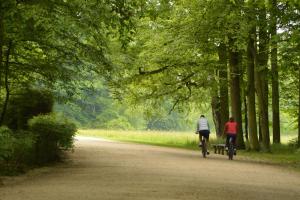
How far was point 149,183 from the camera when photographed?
12594mm

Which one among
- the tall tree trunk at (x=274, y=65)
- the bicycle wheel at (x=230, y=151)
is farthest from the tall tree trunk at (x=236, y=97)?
the bicycle wheel at (x=230, y=151)

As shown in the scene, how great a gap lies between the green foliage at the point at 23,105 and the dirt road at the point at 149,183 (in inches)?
139

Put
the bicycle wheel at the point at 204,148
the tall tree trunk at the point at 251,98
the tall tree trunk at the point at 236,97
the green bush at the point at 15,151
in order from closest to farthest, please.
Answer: the green bush at the point at 15,151 → the bicycle wheel at the point at 204,148 → the tall tree trunk at the point at 251,98 → the tall tree trunk at the point at 236,97

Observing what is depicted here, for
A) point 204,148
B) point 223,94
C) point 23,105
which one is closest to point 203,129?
point 204,148

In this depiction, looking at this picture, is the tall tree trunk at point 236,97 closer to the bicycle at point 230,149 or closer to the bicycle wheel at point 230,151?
the bicycle at point 230,149

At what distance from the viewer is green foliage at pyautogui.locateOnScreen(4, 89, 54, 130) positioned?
21.1 meters

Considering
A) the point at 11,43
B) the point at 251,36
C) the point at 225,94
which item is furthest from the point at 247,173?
the point at 225,94

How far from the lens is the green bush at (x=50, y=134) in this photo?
1830 cm

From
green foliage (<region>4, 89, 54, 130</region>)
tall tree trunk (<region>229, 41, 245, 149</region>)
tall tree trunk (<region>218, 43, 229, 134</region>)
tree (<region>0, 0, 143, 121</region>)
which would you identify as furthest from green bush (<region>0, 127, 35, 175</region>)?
tall tree trunk (<region>218, 43, 229, 134</region>)

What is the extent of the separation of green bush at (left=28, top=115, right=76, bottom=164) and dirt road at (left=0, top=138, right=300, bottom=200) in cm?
67

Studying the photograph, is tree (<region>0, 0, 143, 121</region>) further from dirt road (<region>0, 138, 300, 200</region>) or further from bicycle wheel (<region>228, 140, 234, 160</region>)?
bicycle wheel (<region>228, 140, 234, 160</region>)

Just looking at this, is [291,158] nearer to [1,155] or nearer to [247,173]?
[247,173]

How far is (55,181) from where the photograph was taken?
13.3 meters

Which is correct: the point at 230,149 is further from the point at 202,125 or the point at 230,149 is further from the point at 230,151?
the point at 202,125
